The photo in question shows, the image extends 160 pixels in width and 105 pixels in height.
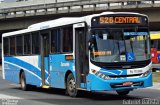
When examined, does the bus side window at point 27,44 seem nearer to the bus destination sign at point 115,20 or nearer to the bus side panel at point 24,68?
the bus side panel at point 24,68

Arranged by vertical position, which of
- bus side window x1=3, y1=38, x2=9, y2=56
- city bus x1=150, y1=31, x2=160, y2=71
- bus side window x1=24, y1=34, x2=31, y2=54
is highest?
bus side window x1=24, y1=34, x2=31, y2=54

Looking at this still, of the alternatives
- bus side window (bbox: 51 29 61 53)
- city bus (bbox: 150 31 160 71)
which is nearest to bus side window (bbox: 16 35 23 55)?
bus side window (bbox: 51 29 61 53)

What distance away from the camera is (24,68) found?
2222cm

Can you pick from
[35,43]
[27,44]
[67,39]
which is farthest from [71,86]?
[27,44]

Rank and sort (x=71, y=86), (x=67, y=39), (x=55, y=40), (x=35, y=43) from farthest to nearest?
(x=35, y=43)
(x=55, y=40)
(x=67, y=39)
(x=71, y=86)

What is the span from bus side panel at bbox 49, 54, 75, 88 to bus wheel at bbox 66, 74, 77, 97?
0.99 feet

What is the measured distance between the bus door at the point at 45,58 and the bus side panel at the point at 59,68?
0.51 metres

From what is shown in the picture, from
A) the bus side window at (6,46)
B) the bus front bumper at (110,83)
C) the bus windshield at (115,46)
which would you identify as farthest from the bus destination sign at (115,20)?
the bus side window at (6,46)

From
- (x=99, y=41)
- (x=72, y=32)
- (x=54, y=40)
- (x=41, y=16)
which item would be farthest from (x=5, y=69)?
(x=41, y=16)

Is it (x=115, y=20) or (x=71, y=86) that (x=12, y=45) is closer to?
(x=71, y=86)

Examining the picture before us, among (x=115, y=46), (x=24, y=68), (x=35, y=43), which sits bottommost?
(x=24, y=68)

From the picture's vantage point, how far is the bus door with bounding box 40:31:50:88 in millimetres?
19188

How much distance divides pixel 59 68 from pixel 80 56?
1.97 m

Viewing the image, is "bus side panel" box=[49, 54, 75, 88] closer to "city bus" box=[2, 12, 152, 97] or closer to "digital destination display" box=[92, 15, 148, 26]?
→ "city bus" box=[2, 12, 152, 97]
